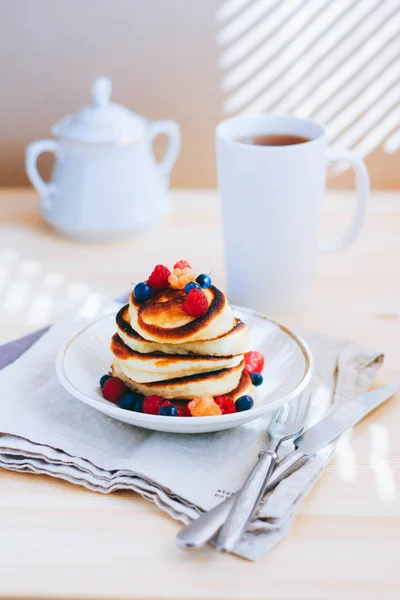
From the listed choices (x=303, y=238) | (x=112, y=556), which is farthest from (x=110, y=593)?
(x=303, y=238)

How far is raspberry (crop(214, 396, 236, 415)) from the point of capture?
81 cm

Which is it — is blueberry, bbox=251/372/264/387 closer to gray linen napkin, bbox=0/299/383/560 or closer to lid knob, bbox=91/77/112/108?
gray linen napkin, bbox=0/299/383/560

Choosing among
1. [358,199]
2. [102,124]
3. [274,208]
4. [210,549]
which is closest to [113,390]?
[210,549]

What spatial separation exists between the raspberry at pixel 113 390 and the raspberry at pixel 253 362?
148 millimetres

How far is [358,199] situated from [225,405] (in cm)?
48

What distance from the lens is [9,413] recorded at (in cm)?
85

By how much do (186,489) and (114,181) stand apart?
2.43ft

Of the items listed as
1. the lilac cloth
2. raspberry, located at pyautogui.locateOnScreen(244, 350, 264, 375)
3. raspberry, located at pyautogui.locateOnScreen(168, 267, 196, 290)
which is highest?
raspberry, located at pyautogui.locateOnScreen(168, 267, 196, 290)

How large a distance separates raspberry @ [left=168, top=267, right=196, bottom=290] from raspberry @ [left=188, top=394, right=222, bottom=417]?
14 centimetres

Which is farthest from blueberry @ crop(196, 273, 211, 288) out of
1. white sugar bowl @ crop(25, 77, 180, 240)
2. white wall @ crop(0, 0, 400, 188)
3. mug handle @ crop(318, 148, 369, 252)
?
white wall @ crop(0, 0, 400, 188)

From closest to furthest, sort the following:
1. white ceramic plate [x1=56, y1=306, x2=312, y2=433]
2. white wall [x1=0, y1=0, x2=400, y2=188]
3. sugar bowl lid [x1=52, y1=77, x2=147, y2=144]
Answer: white ceramic plate [x1=56, y1=306, x2=312, y2=433] < sugar bowl lid [x1=52, y1=77, x2=147, y2=144] < white wall [x1=0, y1=0, x2=400, y2=188]

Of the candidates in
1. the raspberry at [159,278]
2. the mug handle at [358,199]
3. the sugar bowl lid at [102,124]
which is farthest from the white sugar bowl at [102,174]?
the raspberry at [159,278]

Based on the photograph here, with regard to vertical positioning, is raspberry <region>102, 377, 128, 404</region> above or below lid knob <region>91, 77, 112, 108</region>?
below

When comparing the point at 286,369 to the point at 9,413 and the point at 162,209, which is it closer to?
Answer: the point at 9,413
